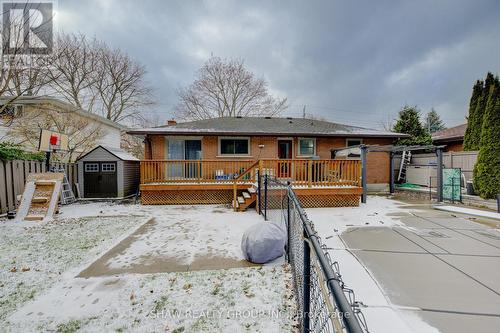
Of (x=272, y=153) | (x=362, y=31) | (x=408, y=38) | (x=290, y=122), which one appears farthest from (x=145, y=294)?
(x=408, y=38)

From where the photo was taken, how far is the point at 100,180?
972 centimetres

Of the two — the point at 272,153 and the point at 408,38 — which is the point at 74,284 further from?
the point at 408,38

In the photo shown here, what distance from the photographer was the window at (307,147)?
11305mm

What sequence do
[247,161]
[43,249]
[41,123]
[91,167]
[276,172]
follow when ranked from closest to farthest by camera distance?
1. [43,249]
2. [276,172]
3. [247,161]
4. [91,167]
5. [41,123]

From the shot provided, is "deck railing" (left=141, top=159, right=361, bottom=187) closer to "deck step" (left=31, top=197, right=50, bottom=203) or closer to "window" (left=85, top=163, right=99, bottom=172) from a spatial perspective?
"deck step" (left=31, top=197, right=50, bottom=203)

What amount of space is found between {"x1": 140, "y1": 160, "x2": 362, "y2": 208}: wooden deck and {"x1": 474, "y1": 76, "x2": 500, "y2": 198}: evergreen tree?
16.3 feet

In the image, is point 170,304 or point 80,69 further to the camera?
point 80,69

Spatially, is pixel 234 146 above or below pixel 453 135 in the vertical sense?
below

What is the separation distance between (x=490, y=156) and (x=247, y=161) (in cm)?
945

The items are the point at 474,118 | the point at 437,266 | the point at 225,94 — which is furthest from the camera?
the point at 225,94

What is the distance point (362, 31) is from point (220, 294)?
49.6 feet

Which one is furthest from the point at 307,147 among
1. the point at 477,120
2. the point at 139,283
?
the point at 139,283

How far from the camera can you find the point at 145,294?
267 centimetres

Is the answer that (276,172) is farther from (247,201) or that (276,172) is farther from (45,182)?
(45,182)
